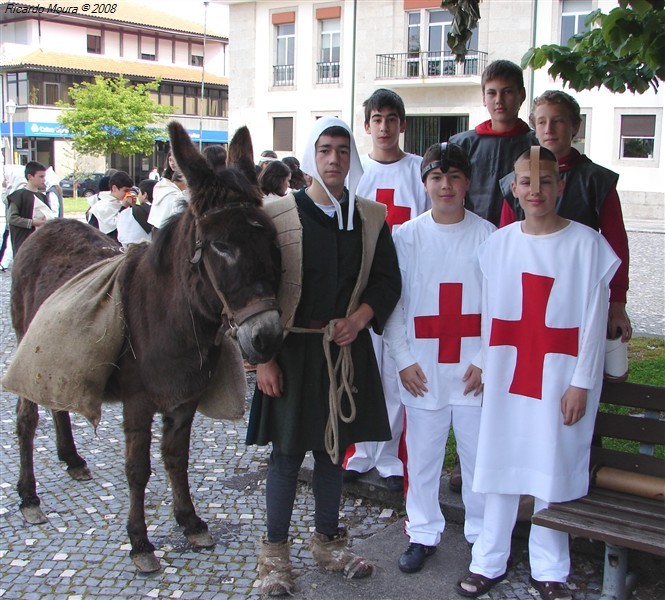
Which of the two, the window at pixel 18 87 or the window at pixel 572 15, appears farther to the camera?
the window at pixel 18 87

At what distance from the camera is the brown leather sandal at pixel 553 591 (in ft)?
10.3

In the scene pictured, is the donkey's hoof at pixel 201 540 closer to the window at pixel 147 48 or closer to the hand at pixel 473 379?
the hand at pixel 473 379

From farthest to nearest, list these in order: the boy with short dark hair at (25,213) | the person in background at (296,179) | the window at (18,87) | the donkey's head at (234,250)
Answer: the window at (18,87) → the boy with short dark hair at (25,213) → the person in background at (296,179) → the donkey's head at (234,250)

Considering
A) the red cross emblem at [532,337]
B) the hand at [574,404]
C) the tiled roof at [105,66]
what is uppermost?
the tiled roof at [105,66]

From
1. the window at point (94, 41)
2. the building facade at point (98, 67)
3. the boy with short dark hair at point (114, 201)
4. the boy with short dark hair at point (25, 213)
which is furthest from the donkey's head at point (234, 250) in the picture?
the window at point (94, 41)

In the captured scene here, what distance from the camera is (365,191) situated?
443 cm

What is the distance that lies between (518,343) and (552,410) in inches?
12.4

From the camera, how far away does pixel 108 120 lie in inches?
1494

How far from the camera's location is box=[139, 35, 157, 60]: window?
49.5m

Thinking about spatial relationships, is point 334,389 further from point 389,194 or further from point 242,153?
point 389,194

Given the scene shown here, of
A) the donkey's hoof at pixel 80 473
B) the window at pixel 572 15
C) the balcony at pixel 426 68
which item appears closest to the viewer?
the donkey's hoof at pixel 80 473

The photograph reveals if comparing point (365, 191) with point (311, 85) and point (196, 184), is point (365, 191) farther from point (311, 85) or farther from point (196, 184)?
point (311, 85)

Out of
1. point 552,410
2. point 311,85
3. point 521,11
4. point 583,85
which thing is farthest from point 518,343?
point 311,85

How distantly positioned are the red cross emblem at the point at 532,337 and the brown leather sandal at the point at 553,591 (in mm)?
807
